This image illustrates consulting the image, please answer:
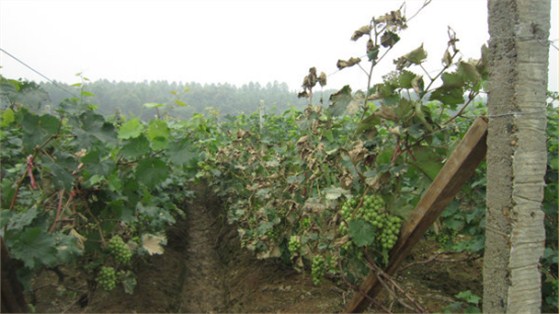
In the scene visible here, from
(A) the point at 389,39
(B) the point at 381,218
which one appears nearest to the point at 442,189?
(B) the point at 381,218

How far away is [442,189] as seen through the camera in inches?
66.9

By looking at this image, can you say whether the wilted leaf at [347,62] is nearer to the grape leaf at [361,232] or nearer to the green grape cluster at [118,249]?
the grape leaf at [361,232]

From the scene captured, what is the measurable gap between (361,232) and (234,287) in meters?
2.19

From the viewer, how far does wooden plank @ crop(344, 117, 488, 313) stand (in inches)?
61.9

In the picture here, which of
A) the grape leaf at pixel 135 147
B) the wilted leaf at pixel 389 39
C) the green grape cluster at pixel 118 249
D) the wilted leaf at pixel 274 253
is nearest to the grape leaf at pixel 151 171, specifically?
the grape leaf at pixel 135 147

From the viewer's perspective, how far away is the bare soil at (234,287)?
281cm

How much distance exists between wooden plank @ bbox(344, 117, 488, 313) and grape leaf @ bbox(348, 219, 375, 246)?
0.16 meters

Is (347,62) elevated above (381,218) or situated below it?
above

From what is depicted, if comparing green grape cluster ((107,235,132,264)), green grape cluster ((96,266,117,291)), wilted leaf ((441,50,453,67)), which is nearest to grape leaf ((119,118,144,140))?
green grape cluster ((107,235,132,264))

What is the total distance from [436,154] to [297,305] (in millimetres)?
1630

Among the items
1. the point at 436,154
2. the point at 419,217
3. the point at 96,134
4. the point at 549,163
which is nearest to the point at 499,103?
the point at 436,154

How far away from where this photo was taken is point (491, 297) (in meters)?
1.46

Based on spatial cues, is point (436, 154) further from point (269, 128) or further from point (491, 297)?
point (269, 128)

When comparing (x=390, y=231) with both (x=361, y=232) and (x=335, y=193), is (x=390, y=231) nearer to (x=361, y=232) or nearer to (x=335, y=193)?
(x=361, y=232)
